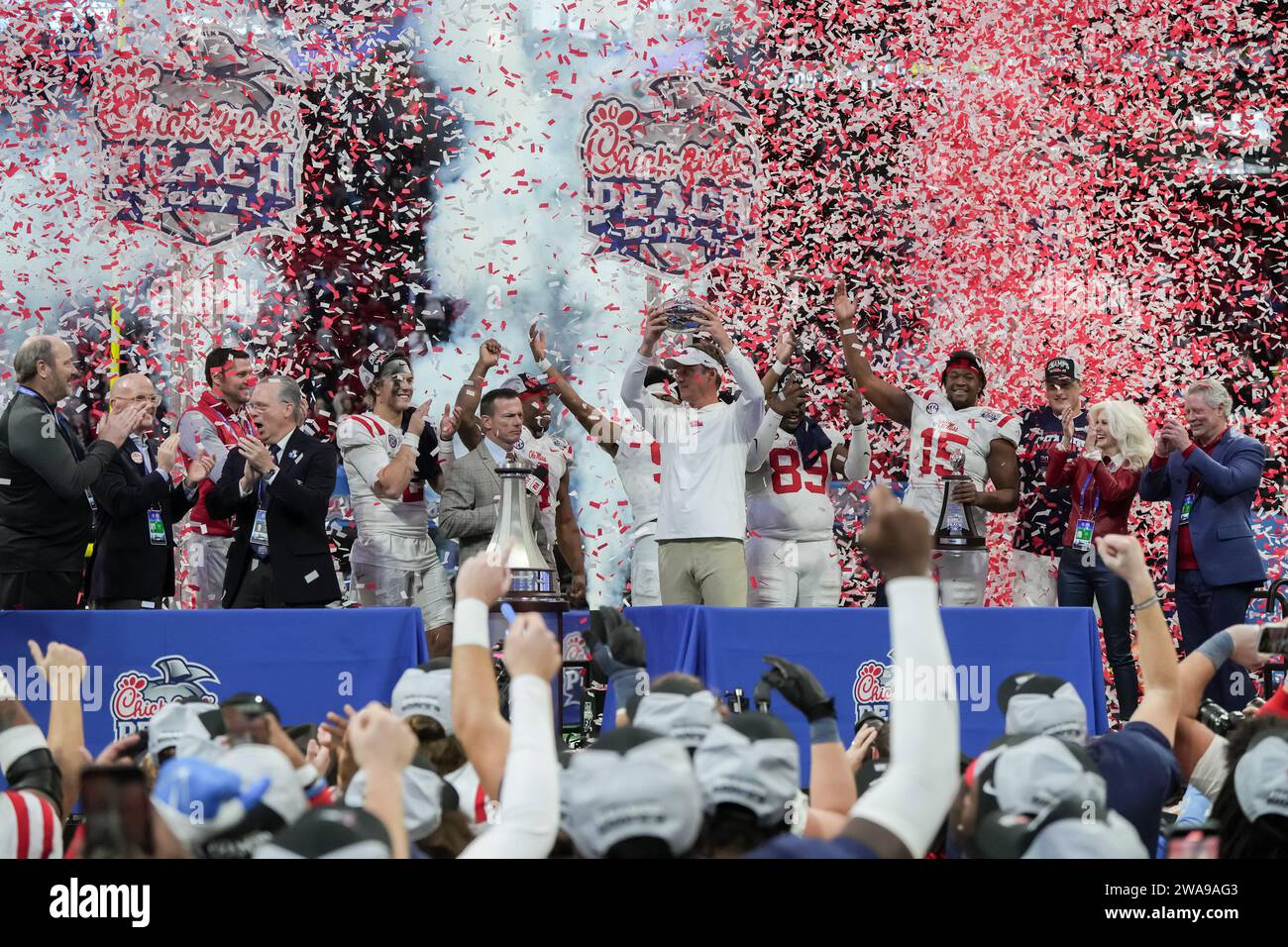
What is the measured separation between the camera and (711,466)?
6957mm

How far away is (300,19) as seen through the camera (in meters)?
9.64

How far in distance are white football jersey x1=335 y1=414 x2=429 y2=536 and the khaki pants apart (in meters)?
1.46

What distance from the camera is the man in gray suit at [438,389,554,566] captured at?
7.30 meters

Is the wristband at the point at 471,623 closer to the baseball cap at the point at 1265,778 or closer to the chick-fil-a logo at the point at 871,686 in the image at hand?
the baseball cap at the point at 1265,778

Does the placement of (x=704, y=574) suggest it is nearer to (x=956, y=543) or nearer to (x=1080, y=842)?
(x=956, y=543)

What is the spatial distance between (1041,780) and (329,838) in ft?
4.00

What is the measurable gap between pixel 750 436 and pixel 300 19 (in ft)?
15.7

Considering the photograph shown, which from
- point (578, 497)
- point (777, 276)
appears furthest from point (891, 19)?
point (578, 497)

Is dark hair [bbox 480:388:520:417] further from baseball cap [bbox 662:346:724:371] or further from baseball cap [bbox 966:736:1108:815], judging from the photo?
baseball cap [bbox 966:736:1108:815]

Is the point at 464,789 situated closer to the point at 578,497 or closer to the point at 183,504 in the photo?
the point at 183,504

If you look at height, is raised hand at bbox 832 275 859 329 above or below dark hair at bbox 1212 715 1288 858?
above

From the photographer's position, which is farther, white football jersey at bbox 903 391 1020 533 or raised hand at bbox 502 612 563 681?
white football jersey at bbox 903 391 1020 533

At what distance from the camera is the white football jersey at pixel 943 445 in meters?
7.74

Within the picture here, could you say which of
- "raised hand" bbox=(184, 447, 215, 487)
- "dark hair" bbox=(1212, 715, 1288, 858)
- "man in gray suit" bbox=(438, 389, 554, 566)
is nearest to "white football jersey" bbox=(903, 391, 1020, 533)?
"man in gray suit" bbox=(438, 389, 554, 566)
